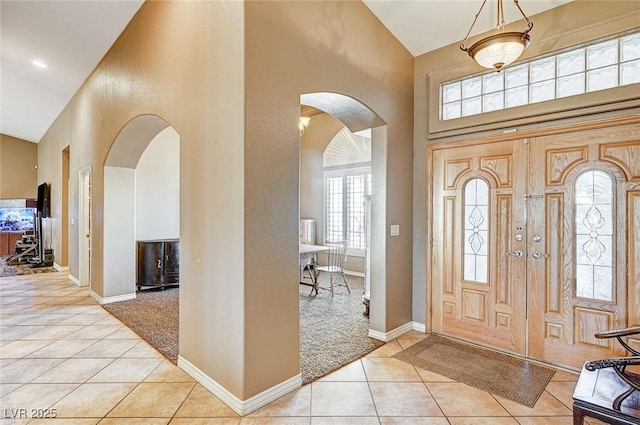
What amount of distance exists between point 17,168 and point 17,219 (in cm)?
181

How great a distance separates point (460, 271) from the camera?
12.3ft

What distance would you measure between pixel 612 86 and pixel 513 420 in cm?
275

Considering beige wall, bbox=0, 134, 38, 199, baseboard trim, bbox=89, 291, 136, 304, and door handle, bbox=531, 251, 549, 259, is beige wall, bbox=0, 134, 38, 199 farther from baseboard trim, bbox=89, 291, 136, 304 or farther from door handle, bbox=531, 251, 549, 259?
door handle, bbox=531, 251, 549, 259

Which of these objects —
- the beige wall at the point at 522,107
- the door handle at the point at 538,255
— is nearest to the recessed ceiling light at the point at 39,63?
the beige wall at the point at 522,107

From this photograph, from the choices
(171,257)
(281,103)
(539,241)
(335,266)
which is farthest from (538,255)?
(171,257)

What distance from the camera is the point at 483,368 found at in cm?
310

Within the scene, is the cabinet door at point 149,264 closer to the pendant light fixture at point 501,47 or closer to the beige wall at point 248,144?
the beige wall at point 248,144

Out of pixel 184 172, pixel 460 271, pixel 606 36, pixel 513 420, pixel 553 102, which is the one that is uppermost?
pixel 606 36

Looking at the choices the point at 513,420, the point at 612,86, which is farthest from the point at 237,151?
the point at 612,86

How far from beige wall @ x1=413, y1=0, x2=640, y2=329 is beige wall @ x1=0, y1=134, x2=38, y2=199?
12.5 metres

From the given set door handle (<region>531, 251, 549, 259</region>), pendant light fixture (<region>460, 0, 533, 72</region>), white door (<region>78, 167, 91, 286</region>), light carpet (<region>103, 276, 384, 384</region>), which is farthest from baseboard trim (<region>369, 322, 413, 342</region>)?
white door (<region>78, 167, 91, 286</region>)

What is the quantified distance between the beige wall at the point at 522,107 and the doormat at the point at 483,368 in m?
0.57

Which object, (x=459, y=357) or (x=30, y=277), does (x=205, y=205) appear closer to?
(x=459, y=357)

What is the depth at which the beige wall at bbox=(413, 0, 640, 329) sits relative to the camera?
2.82 metres
